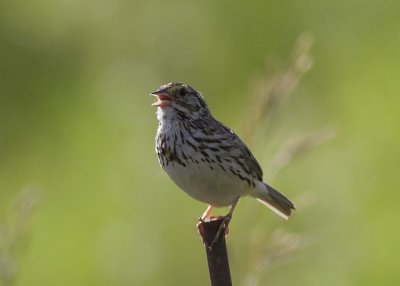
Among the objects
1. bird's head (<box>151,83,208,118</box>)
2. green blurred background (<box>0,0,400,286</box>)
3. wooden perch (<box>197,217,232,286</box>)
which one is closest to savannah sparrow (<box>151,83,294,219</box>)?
bird's head (<box>151,83,208,118</box>)

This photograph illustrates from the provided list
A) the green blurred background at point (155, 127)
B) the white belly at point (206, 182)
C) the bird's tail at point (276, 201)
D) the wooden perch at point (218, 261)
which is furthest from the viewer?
the green blurred background at point (155, 127)

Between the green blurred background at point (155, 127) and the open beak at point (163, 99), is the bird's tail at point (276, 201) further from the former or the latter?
the open beak at point (163, 99)

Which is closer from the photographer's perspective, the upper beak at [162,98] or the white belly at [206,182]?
the white belly at [206,182]

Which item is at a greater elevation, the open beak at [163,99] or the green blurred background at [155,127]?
the green blurred background at [155,127]

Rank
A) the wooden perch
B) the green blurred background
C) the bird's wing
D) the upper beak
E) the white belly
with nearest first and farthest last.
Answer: the wooden perch, the white belly, the upper beak, the bird's wing, the green blurred background

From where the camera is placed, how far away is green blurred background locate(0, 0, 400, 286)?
6617mm

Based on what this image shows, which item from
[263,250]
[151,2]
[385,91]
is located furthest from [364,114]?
[263,250]

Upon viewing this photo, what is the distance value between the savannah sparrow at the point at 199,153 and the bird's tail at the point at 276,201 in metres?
0.10

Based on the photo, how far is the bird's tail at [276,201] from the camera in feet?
16.9

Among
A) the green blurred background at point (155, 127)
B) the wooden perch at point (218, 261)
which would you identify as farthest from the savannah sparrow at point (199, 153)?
the wooden perch at point (218, 261)

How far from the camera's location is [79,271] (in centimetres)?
686

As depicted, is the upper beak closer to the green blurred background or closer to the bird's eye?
the bird's eye

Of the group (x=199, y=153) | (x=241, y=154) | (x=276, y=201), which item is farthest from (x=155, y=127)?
(x=199, y=153)

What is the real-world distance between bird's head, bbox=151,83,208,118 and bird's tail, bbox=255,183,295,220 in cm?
49
